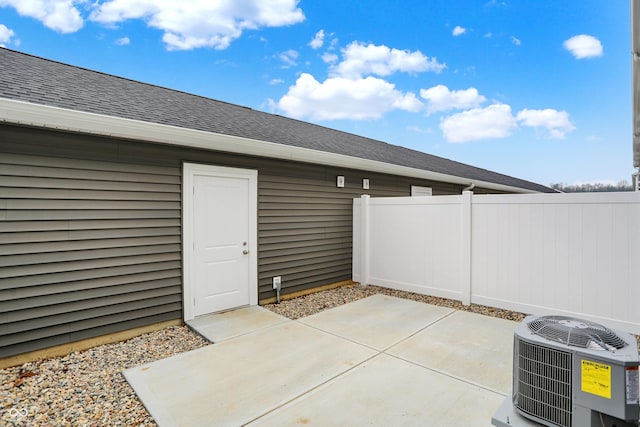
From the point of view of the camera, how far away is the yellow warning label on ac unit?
4.51 feet

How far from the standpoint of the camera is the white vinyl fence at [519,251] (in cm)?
372

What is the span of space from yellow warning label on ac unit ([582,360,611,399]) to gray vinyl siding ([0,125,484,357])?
4126 millimetres

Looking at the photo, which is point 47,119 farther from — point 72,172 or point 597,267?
point 597,267

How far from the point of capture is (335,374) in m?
2.86

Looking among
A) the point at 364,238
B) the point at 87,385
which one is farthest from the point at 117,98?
the point at 364,238

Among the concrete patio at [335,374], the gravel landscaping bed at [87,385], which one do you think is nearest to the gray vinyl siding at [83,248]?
the gravel landscaping bed at [87,385]

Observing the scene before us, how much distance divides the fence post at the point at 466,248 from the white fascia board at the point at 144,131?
6.56ft

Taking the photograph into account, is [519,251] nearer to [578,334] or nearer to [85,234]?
[578,334]

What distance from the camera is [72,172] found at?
11.3 feet

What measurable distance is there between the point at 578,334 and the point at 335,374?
192 cm

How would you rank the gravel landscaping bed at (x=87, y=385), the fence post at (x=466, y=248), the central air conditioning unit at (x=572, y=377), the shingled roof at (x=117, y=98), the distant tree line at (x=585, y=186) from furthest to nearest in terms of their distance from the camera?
1. the distant tree line at (x=585, y=186)
2. the fence post at (x=466, y=248)
3. the shingled roof at (x=117, y=98)
4. the gravel landscaping bed at (x=87, y=385)
5. the central air conditioning unit at (x=572, y=377)

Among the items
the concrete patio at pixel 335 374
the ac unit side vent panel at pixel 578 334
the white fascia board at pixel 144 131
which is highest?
the white fascia board at pixel 144 131

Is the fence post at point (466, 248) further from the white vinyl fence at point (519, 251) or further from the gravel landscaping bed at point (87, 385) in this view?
the gravel landscaping bed at point (87, 385)

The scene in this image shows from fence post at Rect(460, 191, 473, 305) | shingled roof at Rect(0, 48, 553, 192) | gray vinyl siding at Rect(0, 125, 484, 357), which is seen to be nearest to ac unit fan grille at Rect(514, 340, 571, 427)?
fence post at Rect(460, 191, 473, 305)
